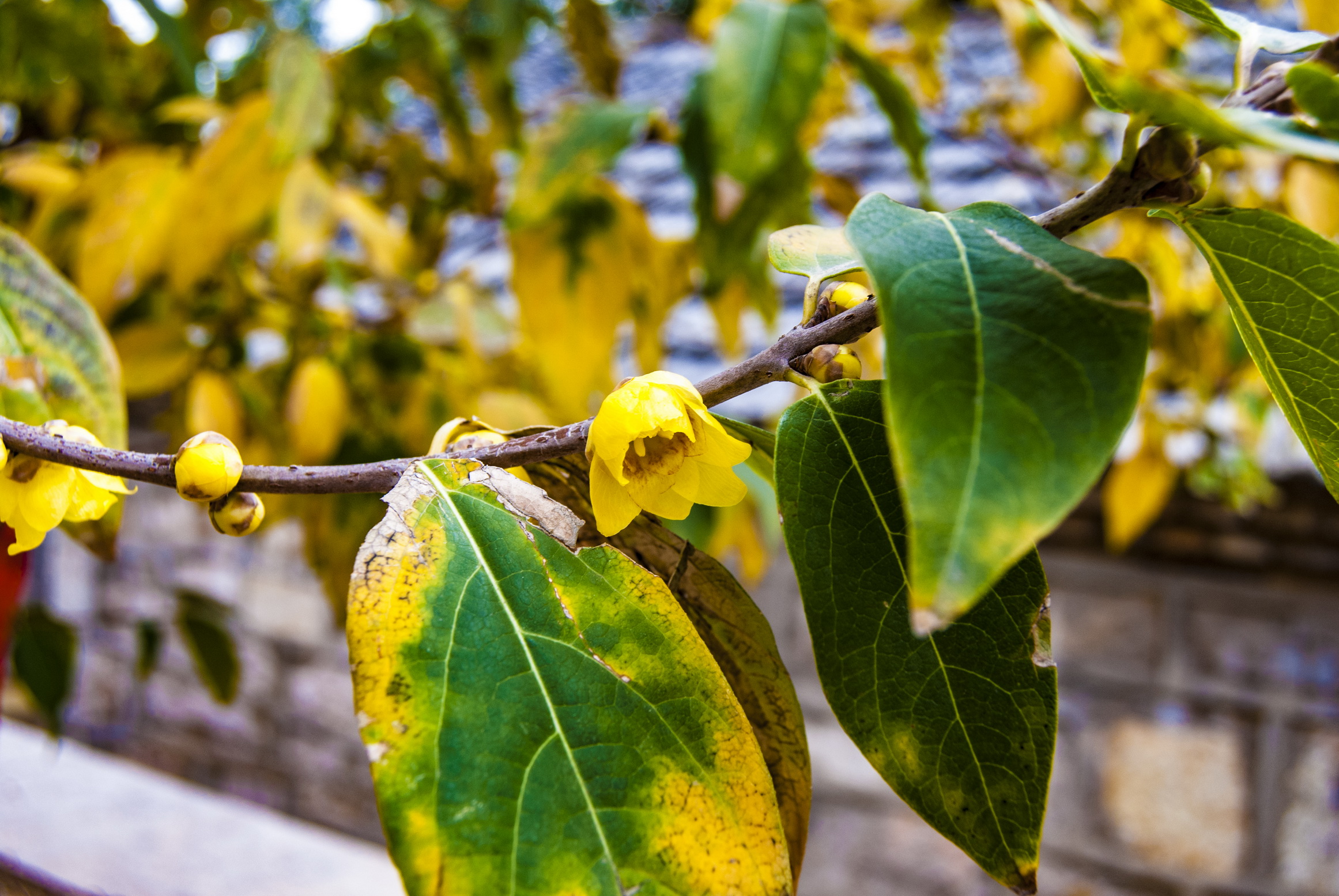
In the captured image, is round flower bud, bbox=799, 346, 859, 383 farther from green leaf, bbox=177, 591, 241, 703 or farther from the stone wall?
the stone wall

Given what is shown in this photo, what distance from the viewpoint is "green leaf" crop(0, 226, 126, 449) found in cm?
37

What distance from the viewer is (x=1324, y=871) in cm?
158

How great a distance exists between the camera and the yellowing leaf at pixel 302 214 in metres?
0.75

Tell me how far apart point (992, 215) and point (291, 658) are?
8.53ft

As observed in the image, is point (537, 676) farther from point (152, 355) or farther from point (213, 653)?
point (213, 653)

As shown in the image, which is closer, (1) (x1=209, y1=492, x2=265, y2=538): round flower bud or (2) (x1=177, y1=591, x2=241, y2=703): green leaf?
(1) (x1=209, y1=492, x2=265, y2=538): round flower bud

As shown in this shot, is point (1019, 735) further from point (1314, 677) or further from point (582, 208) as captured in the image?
point (1314, 677)

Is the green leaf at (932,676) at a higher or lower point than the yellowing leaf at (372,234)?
higher

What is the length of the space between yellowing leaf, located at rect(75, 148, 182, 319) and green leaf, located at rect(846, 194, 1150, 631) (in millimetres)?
680

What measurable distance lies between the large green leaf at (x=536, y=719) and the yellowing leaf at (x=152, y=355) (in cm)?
61

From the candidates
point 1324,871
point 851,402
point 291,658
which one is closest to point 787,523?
point 851,402

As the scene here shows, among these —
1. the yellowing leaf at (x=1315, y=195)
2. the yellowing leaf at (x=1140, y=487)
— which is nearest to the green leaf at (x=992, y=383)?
the yellowing leaf at (x=1315, y=195)

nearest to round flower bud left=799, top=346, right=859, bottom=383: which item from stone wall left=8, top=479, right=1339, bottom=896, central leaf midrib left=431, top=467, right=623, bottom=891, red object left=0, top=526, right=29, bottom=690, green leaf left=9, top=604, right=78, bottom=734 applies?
central leaf midrib left=431, top=467, right=623, bottom=891

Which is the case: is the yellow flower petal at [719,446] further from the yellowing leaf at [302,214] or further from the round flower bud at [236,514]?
the yellowing leaf at [302,214]
